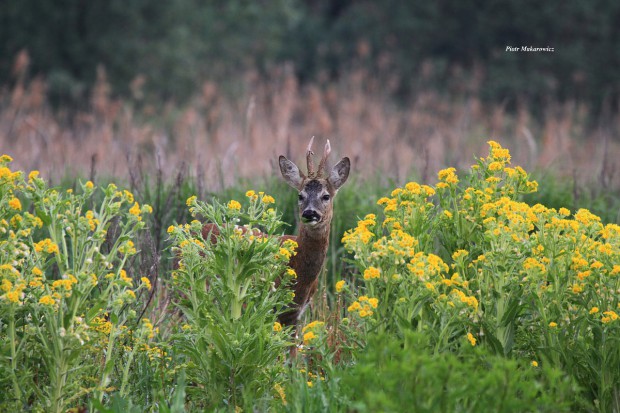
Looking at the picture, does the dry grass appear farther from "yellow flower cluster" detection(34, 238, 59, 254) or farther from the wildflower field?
"yellow flower cluster" detection(34, 238, 59, 254)

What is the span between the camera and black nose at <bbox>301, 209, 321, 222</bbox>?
581 centimetres

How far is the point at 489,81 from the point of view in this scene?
2022cm

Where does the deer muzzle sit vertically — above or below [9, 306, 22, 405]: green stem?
above

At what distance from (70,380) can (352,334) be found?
53.1 inches

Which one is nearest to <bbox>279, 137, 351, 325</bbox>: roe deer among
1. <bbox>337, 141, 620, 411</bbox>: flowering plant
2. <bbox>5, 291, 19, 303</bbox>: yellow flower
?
<bbox>337, 141, 620, 411</bbox>: flowering plant

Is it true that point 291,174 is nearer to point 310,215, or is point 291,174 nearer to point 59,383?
point 310,215

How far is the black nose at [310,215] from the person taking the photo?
229 inches

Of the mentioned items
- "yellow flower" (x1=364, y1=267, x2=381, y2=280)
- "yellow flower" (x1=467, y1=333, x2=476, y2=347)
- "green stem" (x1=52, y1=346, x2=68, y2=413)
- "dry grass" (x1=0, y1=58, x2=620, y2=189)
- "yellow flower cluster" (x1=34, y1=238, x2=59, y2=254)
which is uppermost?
"dry grass" (x1=0, y1=58, x2=620, y2=189)

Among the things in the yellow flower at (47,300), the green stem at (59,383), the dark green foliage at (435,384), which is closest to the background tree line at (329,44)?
the green stem at (59,383)

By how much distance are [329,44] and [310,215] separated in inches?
690

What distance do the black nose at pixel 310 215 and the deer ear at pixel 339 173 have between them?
0.67 metres

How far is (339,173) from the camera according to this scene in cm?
657

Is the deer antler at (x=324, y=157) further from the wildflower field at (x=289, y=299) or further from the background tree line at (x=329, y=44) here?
the background tree line at (x=329, y=44)

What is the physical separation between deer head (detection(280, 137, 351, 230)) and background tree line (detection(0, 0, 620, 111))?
10271 millimetres
